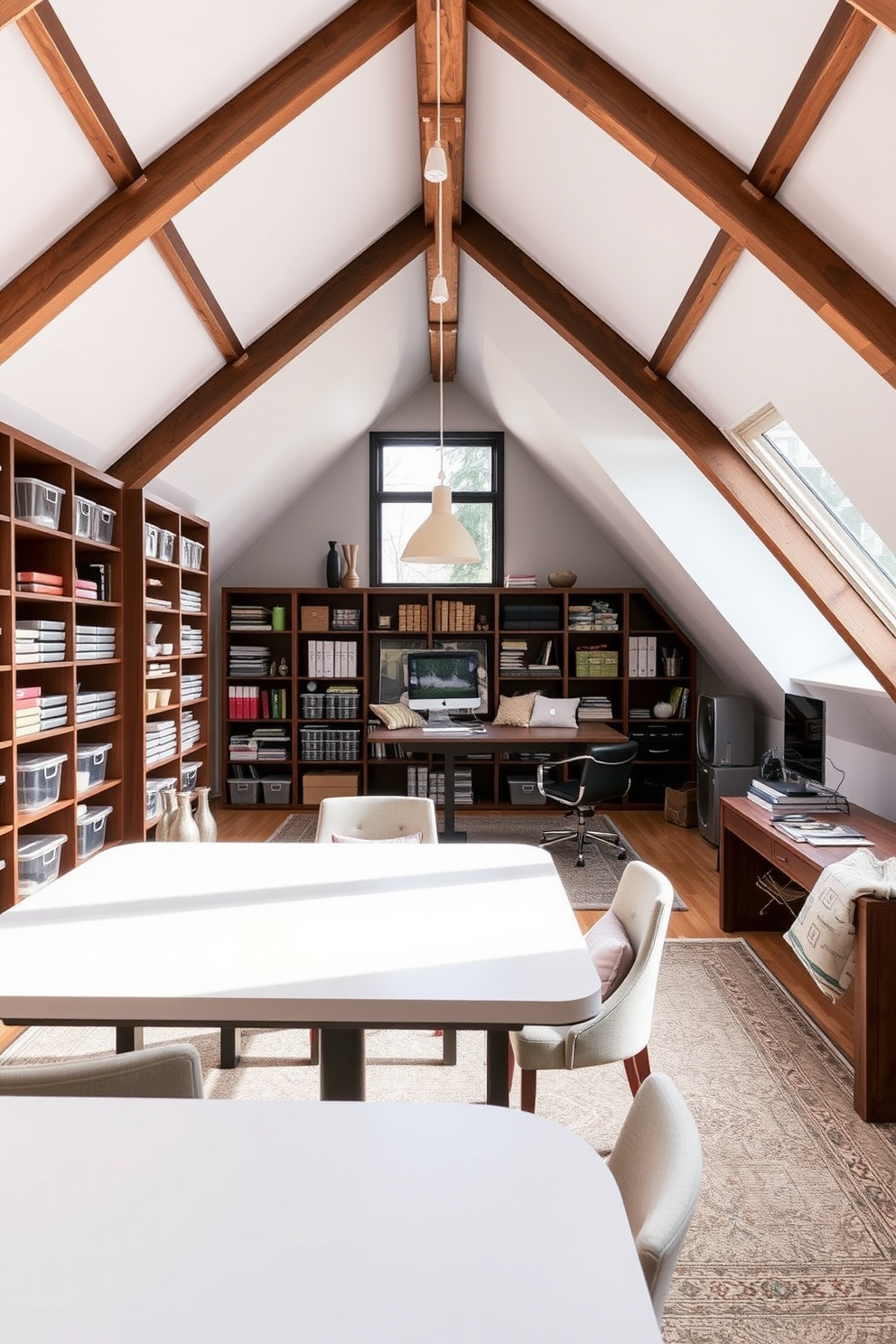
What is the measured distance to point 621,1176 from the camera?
4.25 ft

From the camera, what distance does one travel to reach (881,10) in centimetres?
179

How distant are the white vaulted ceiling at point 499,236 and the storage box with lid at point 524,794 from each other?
6.42ft

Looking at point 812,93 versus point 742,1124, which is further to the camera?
point 742,1124

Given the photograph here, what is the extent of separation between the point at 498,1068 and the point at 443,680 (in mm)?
4447

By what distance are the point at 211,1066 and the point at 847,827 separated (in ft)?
8.42

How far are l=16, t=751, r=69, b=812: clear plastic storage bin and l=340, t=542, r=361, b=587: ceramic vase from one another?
3350 mm

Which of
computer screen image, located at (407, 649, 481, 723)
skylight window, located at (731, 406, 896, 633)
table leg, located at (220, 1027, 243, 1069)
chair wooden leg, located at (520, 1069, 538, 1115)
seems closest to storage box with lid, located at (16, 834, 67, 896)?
table leg, located at (220, 1027, 243, 1069)

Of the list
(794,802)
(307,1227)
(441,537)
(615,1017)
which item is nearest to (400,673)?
(441,537)

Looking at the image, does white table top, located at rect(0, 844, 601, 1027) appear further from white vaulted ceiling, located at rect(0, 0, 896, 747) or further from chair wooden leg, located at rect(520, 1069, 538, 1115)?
white vaulted ceiling, located at rect(0, 0, 896, 747)

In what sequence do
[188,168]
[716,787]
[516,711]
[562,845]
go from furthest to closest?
[516,711] < [562,845] < [716,787] < [188,168]

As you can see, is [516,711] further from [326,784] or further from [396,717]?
[326,784]

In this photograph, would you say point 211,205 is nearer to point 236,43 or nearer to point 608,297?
point 236,43

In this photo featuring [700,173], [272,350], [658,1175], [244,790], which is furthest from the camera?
[244,790]

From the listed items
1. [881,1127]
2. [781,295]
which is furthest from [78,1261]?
[781,295]
